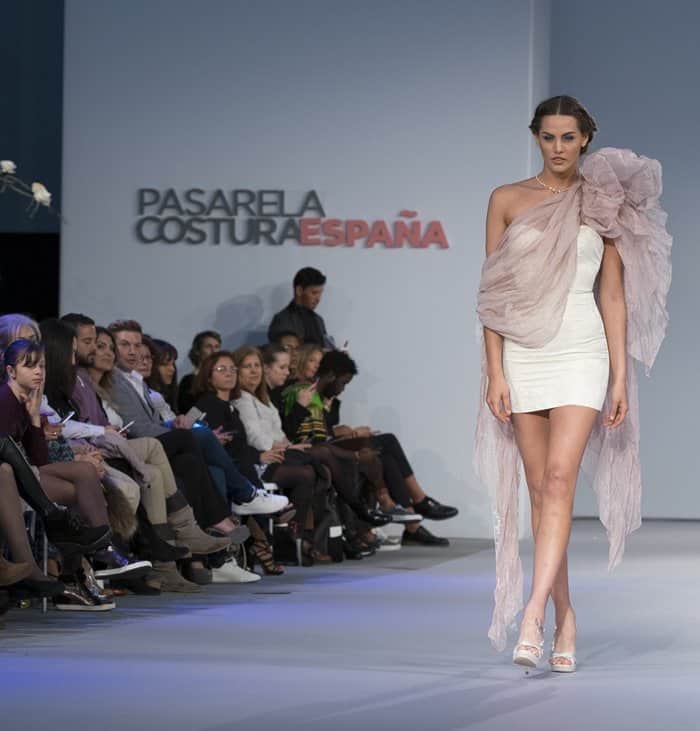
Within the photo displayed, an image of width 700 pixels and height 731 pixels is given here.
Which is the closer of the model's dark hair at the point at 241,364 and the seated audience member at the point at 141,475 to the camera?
the seated audience member at the point at 141,475

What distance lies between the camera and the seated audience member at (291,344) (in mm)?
8898

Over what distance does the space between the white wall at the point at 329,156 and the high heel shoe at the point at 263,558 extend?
8.87 feet

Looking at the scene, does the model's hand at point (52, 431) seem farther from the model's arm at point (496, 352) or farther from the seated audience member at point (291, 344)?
the seated audience member at point (291, 344)

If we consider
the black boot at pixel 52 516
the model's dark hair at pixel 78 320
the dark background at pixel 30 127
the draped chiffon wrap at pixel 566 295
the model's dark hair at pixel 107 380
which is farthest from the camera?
the dark background at pixel 30 127

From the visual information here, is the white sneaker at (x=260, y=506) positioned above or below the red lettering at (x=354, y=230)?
below

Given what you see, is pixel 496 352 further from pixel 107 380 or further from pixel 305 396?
pixel 305 396

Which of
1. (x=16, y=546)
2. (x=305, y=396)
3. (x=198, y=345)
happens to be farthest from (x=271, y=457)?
(x=16, y=546)

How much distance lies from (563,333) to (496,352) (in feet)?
0.61

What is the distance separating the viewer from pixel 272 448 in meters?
8.03

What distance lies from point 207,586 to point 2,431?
60.4 inches

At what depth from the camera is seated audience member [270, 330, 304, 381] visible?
29.2 feet

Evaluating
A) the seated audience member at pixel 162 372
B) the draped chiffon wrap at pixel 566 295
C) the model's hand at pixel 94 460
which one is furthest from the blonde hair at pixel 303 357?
the draped chiffon wrap at pixel 566 295

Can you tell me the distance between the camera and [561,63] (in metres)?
12.5

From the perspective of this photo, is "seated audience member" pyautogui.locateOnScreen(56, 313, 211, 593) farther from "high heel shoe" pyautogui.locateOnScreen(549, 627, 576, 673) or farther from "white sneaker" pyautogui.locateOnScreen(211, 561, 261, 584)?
"high heel shoe" pyautogui.locateOnScreen(549, 627, 576, 673)
